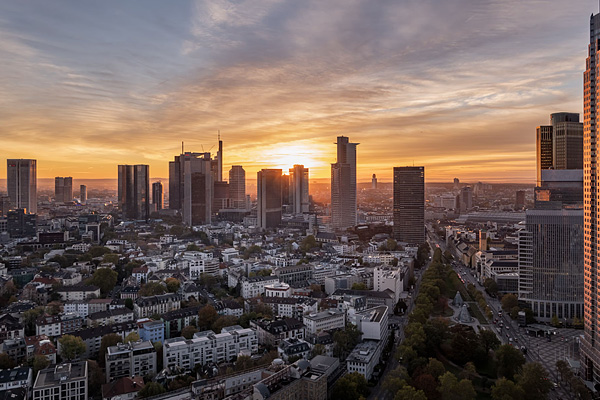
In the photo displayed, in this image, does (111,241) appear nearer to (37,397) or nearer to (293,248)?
(293,248)

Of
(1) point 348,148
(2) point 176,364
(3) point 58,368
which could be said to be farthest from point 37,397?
(1) point 348,148

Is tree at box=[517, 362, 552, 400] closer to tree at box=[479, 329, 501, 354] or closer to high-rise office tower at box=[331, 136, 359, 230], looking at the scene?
tree at box=[479, 329, 501, 354]

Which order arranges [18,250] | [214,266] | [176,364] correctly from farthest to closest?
[18,250], [214,266], [176,364]

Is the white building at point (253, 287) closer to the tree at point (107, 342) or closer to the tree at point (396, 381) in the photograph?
the tree at point (107, 342)

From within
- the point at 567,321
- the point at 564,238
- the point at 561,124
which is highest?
the point at 561,124

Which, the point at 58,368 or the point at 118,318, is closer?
the point at 58,368

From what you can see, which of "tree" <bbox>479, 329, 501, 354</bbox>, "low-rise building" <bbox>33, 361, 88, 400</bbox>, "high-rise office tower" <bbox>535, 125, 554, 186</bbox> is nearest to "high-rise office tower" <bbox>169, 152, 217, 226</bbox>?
"high-rise office tower" <bbox>535, 125, 554, 186</bbox>
